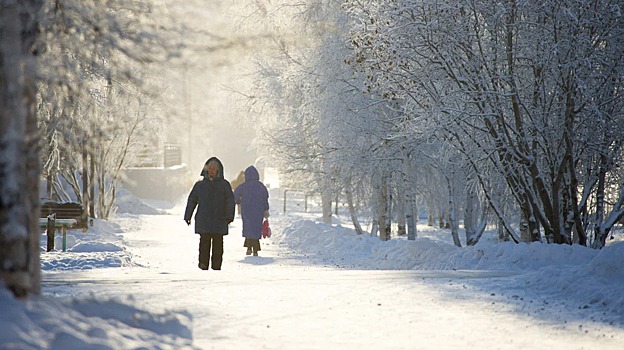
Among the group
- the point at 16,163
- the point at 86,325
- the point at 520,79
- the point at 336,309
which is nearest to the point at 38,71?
the point at 16,163

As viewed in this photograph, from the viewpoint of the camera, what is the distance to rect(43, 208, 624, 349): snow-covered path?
571 cm

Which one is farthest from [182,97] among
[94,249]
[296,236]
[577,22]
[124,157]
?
[124,157]

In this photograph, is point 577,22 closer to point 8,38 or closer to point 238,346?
point 238,346

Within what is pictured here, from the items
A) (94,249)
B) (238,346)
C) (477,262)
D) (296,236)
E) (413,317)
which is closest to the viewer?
(238,346)

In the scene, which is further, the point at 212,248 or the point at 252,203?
the point at 252,203

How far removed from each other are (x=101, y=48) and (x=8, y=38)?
62.6 inches

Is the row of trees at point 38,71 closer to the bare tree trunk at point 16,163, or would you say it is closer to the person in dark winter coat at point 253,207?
the bare tree trunk at point 16,163

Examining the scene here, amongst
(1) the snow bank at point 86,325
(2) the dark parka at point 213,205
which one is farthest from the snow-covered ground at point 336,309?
(2) the dark parka at point 213,205

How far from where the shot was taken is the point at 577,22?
12141 millimetres

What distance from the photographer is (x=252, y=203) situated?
17.5 m

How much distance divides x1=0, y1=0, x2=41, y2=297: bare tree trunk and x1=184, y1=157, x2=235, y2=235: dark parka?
7.11 m

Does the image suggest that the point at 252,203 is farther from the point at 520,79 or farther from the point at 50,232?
the point at 520,79

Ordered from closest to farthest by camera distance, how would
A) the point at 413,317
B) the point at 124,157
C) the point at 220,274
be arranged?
the point at 413,317 < the point at 220,274 < the point at 124,157

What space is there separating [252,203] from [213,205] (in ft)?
18.9
